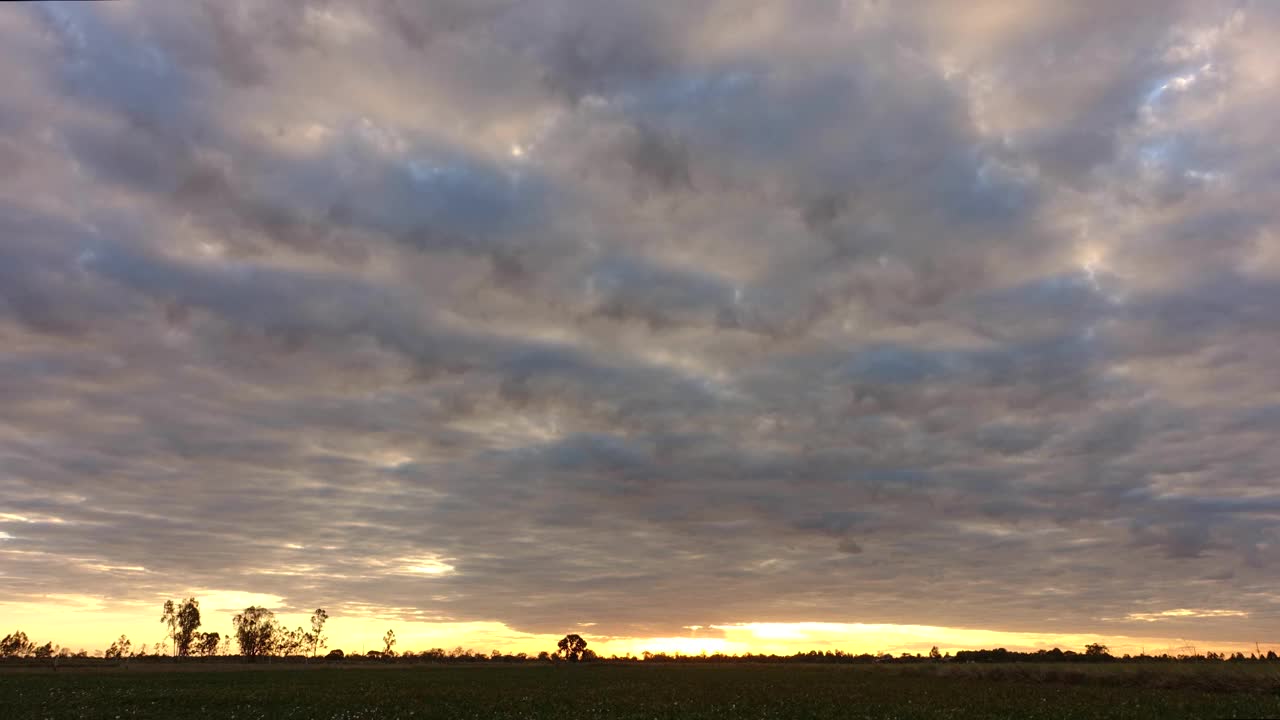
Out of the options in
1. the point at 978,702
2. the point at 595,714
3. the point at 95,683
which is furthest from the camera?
the point at 95,683

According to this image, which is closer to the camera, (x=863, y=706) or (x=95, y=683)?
(x=863, y=706)

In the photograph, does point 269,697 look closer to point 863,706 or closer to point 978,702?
point 863,706

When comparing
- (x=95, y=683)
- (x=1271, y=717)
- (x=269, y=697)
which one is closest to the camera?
(x=1271, y=717)

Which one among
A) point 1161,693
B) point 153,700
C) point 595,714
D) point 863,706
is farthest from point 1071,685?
point 153,700

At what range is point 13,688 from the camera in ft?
290

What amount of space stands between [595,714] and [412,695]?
96.9ft

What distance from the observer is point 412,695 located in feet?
273

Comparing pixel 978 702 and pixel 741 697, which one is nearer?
pixel 978 702

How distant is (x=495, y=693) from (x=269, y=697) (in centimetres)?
2244

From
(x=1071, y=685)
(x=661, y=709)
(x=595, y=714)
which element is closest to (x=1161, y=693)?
(x=1071, y=685)

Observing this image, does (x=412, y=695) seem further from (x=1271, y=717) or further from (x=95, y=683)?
(x=1271, y=717)

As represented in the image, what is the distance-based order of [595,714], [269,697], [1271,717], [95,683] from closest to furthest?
[1271,717] < [595,714] < [269,697] < [95,683]

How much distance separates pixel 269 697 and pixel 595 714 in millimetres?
35569

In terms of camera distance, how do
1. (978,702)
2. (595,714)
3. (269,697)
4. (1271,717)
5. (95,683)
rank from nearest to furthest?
(1271,717), (595,714), (978,702), (269,697), (95,683)
